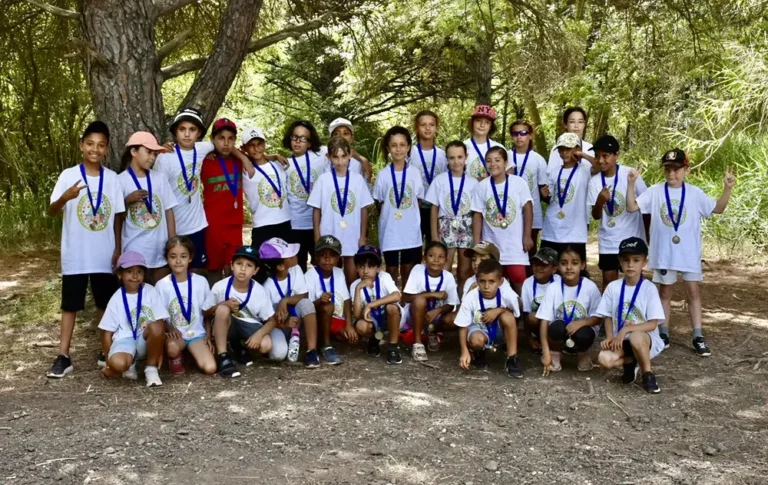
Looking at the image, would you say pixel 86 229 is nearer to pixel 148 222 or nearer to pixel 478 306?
pixel 148 222

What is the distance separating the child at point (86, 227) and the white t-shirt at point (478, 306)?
2355mm

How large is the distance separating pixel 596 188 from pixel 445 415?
2.39 m

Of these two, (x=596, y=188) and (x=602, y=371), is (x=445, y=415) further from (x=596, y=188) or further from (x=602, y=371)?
(x=596, y=188)

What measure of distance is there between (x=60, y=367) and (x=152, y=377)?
0.70 metres

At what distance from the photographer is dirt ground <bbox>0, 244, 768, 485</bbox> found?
336 centimetres

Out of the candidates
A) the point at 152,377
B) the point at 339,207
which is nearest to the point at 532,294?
the point at 339,207

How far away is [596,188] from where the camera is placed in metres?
5.55

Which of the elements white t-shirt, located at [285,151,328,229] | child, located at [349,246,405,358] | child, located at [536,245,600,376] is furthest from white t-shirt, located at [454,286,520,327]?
white t-shirt, located at [285,151,328,229]

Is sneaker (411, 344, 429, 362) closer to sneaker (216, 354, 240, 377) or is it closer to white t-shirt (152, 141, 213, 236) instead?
sneaker (216, 354, 240, 377)

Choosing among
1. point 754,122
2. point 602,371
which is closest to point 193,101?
point 602,371

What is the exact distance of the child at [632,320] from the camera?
4531 mm

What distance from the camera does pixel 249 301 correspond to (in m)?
4.94

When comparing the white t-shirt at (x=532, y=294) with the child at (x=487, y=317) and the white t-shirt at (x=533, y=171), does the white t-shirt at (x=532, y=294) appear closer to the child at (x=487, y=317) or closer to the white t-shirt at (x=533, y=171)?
the child at (x=487, y=317)

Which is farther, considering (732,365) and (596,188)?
(596,188)
